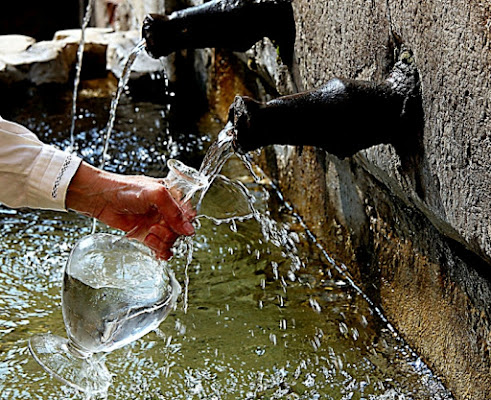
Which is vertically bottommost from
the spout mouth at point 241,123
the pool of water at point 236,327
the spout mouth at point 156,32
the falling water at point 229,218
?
the pool of water at point 236,327

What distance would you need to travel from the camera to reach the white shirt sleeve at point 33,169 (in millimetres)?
1958

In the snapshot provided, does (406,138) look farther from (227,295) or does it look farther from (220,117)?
(220,117)

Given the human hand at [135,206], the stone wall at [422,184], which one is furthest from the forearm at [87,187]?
the stone wall at [422,184]

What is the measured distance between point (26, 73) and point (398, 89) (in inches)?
127

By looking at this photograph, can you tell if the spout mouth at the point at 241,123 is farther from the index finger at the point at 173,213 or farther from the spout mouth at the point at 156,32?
the spout mouth at the point at 156,32

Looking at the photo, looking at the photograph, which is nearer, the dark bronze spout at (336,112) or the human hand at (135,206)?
the human hand at (135,206)

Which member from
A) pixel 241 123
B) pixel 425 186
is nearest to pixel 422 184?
pixel 425 186

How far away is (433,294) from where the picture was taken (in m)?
2.30

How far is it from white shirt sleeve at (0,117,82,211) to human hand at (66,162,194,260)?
0.04 meters

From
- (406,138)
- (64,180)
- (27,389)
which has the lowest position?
(27,389)

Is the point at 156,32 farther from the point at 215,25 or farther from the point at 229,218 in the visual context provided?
the point at 229,218

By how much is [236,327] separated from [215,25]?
3.39 ft

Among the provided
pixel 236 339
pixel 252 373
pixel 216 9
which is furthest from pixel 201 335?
pixel 216 9

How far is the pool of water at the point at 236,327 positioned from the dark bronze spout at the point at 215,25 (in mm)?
769
